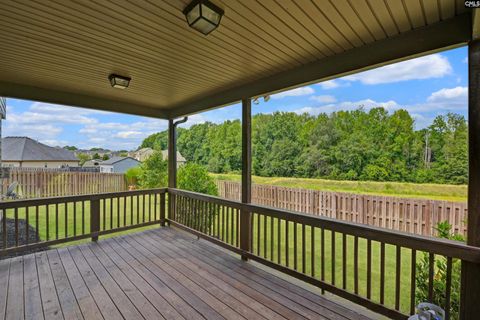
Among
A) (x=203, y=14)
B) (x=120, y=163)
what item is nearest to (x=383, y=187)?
(x=203, y=14)

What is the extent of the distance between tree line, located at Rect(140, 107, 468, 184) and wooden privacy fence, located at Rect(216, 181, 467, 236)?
0.56 m

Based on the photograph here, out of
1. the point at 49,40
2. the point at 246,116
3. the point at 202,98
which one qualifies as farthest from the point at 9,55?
the point at 246,116

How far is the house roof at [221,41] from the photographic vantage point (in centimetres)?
170

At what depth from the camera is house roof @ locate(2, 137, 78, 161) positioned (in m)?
11.1

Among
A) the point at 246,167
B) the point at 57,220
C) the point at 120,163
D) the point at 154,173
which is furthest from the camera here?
the point at 120,163

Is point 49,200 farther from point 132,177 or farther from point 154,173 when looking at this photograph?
point 132,177

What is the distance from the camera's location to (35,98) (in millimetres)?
3523

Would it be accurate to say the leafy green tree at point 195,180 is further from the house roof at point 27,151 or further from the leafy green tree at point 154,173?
the house roof at point 27,151

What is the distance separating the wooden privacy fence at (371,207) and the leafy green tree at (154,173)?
189cm

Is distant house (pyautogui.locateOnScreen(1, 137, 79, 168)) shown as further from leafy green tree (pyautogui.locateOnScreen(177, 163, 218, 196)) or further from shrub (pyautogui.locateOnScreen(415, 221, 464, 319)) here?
shrub (pyautogui.locateOnScreen(415, 221, 464, 319))

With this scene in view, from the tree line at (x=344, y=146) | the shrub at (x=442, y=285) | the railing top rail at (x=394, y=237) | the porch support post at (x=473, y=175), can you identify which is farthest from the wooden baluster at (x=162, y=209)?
the porch support post at (x=473, y=175)

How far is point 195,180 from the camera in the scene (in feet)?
18.1

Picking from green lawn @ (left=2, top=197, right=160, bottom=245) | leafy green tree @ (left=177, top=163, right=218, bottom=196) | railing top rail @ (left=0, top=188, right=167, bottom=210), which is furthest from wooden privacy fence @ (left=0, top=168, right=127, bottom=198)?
railing top rail @ (left=0, top=188, right=167, bottom=210)

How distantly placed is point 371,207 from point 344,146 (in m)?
1.74
